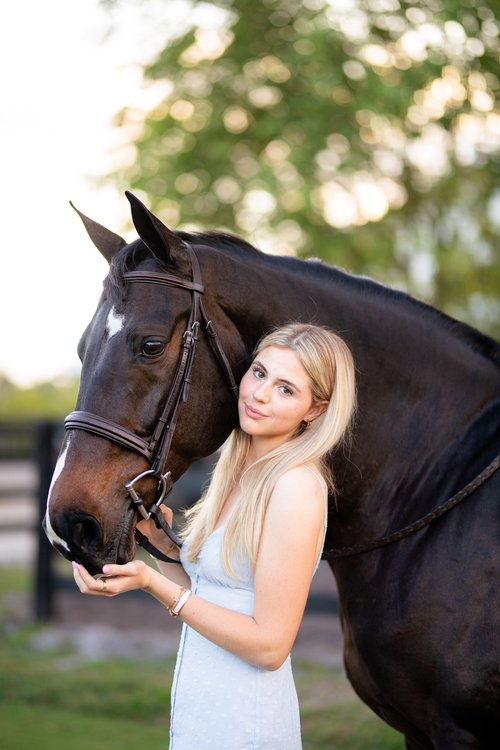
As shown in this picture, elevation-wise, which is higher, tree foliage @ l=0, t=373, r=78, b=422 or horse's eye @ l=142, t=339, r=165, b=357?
horse's eye @ l=142, t=339, r=165, b=357

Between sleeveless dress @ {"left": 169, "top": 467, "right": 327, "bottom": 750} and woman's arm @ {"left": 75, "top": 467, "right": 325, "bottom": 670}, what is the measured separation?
9cm

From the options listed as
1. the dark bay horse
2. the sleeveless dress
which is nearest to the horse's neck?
the dark bay horse

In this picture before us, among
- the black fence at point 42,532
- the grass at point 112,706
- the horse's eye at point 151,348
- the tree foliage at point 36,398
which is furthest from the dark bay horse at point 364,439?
the tree foliage at point 36,398

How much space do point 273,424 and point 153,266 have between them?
24.6 inches

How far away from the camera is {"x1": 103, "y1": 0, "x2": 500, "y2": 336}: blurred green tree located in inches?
273

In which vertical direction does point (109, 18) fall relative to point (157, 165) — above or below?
above

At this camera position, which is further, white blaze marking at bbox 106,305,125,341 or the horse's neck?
the horse's neck

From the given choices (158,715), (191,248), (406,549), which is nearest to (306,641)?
(158,715)

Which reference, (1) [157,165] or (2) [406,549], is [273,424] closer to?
(2) [406,549]

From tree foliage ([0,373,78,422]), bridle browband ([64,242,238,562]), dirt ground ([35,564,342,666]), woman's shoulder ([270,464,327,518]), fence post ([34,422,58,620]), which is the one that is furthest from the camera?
tree foliage ([0,373,78,422])

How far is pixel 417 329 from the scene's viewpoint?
9.34 ft

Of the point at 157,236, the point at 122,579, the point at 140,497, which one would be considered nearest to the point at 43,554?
the point at 140,497

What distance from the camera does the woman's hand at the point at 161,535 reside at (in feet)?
8.38

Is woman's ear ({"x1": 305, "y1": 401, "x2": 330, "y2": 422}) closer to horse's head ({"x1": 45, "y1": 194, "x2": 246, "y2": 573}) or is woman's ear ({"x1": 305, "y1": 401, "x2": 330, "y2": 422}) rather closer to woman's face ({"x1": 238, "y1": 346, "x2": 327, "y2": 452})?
woman's face ({"x1": 238, "y1": 346, "x2": 327, "y2": 452})
